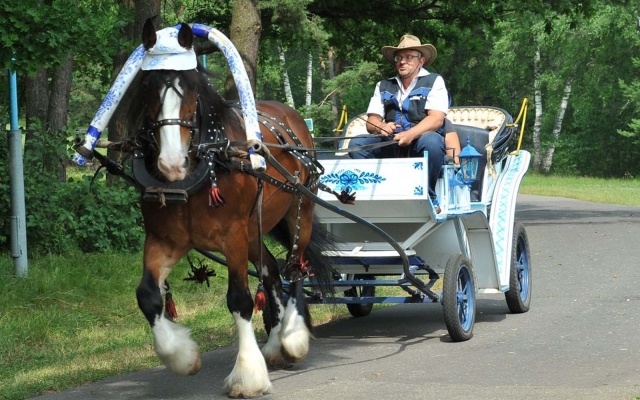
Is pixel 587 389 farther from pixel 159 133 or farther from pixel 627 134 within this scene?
pixel 627 134

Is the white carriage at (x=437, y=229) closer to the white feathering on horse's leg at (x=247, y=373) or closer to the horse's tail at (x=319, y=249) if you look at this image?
the horse's tail at (x=319, y=249)

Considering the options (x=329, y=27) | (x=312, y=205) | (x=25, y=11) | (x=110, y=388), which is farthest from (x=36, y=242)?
(x=329, y=27)

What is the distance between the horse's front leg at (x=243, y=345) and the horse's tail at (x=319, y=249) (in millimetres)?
1691

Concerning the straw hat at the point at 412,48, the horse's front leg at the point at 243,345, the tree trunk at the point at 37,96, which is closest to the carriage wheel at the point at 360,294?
the straw hat at the point at 412,48

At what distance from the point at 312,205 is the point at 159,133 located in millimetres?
2466

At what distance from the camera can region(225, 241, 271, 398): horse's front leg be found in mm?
6531

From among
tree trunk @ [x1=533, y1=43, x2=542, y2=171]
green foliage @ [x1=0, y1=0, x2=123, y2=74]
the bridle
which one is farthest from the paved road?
tree trunk @ [x1=533, y1=43, x2=542, y2=171]

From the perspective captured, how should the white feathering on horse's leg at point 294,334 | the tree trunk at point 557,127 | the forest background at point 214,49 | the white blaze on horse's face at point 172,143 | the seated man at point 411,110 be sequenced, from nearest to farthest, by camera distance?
1. the white blaze on horse's face at point 172,143
2. the white feathering on horse's leg at point 294,334
3. the seated man at point 411,110
4. the forest background at point 214,49
5. the tree trunk at point 557,127

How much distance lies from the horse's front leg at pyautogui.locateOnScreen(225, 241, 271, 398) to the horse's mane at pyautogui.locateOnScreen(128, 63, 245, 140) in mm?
755

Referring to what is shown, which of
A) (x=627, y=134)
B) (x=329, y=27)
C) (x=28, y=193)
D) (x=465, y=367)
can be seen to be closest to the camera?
(x=465, y=367)

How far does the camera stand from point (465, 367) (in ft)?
24.4

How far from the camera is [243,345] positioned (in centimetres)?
671

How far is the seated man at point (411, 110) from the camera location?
8.63 metres


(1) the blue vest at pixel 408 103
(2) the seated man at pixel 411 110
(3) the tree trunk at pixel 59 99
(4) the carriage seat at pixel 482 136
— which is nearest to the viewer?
(2) the seated man at pixel 411 110
